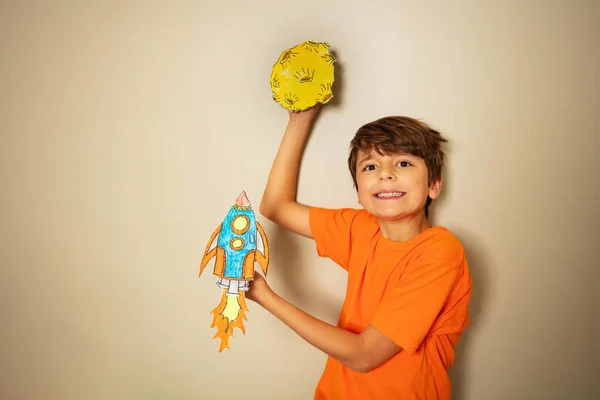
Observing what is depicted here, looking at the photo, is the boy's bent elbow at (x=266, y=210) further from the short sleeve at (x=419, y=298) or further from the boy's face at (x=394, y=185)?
the short sleeve at (x=419, y=298)

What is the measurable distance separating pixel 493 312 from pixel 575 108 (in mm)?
523

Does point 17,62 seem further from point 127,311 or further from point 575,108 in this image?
point 575,108

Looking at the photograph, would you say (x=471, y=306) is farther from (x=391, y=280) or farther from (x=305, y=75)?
(x=305, y=75)

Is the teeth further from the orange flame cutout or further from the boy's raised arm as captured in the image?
the orange flame cutout

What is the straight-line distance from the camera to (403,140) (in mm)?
941

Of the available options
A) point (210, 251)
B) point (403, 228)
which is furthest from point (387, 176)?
point (210, 251)

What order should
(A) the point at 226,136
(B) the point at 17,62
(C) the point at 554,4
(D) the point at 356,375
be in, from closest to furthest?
1. (D) the point at 356,375
2. (C) the point at 554,4
3. (A) the point at 226,136
4. (B) the point at 17,62

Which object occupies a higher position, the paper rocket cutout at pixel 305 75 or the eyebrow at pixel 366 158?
the paper rocket cutout at pixel 305 75

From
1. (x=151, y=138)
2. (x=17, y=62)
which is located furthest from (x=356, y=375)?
(x=17, y=62)

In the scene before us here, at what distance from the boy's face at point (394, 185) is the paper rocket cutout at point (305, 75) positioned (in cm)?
19

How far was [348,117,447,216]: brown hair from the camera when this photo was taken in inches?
37.1

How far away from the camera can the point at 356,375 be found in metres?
0.96

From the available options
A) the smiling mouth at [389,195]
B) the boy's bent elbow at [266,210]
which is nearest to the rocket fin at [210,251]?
the boy's bent elbow at [266,210]

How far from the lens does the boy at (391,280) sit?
0.86 meters
